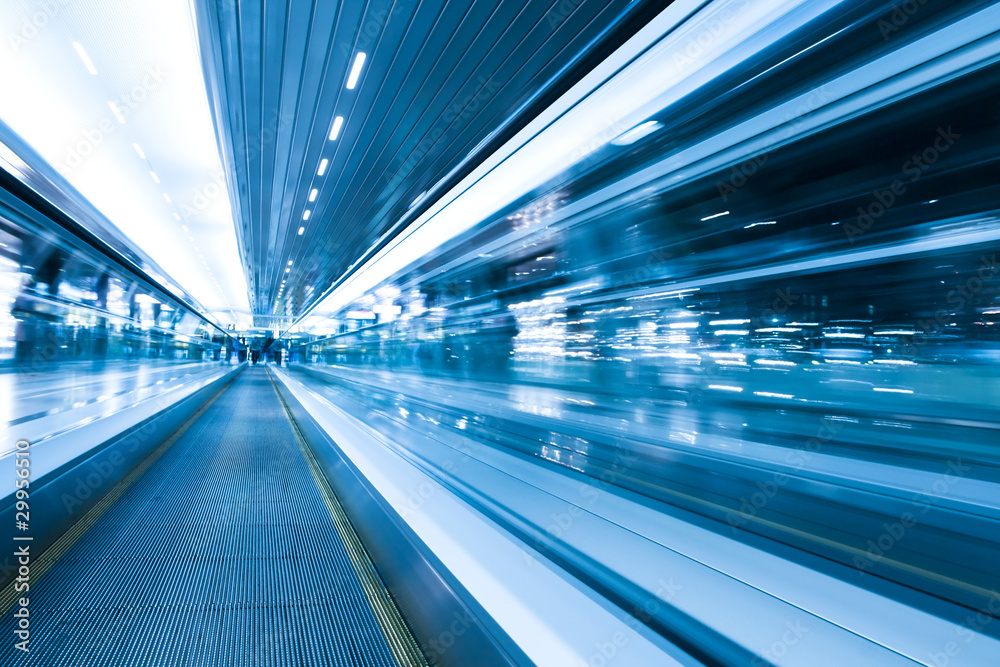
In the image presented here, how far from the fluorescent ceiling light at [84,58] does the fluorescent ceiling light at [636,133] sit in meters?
5.68

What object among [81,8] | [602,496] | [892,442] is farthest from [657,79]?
[81,8]

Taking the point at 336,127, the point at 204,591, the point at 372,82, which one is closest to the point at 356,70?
the point at 372,82

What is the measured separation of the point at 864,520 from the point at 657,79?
3.20 m

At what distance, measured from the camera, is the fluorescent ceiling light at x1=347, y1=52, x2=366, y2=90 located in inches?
185

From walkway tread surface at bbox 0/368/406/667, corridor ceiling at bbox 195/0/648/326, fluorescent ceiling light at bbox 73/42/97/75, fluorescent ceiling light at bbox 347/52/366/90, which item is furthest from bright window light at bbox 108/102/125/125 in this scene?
walkway tread surface at bbox 0/368/406/667

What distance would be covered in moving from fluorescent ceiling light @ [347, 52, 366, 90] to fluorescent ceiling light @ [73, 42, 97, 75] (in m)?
2.76

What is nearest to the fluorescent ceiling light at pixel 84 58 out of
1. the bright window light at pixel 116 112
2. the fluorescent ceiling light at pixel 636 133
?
the bright window light at pixel 116 112

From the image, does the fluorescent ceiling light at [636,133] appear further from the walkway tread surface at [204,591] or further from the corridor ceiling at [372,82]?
the walkway tread surface at [204,591]

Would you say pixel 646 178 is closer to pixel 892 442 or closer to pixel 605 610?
pixel 892 442

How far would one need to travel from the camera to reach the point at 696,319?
4.68 m

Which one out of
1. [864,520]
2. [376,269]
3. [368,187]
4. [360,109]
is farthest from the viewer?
[376,269]

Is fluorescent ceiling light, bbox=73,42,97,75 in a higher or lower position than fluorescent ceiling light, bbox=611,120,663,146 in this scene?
higher

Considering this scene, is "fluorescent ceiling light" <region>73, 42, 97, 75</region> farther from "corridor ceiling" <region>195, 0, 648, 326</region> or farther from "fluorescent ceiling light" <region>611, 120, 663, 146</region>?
"fluorescent ceiling light" <region>611, 120, 663, 146</region>

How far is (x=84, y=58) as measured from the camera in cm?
508
